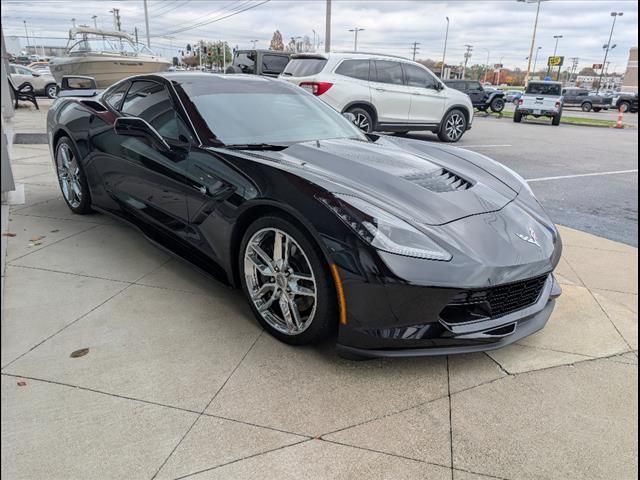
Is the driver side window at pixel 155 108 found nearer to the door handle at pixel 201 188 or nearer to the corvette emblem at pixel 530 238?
the door handle at pixel 201 188

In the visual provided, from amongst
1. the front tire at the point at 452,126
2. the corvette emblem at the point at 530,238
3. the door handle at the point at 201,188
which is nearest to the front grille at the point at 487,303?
the corvette emblem at the point at 530,238

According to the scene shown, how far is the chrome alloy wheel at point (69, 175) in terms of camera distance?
14.7 ft

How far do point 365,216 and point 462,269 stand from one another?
497mm

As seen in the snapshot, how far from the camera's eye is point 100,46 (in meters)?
15.6

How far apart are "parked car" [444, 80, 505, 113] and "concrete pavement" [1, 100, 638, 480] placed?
905 inches

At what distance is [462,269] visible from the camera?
2.20 meters

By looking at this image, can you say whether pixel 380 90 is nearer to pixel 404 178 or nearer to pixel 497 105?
pixel 404 178

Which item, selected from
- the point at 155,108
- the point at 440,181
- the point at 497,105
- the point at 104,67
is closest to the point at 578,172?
the point at 440,181

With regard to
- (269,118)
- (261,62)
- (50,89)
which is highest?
(261,62)

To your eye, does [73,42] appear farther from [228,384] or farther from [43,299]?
[228,384]

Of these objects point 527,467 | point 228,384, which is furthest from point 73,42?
point 527,467

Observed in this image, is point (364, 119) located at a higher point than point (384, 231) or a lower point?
lower

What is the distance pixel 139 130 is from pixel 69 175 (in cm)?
170

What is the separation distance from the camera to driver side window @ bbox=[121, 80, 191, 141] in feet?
10.5
